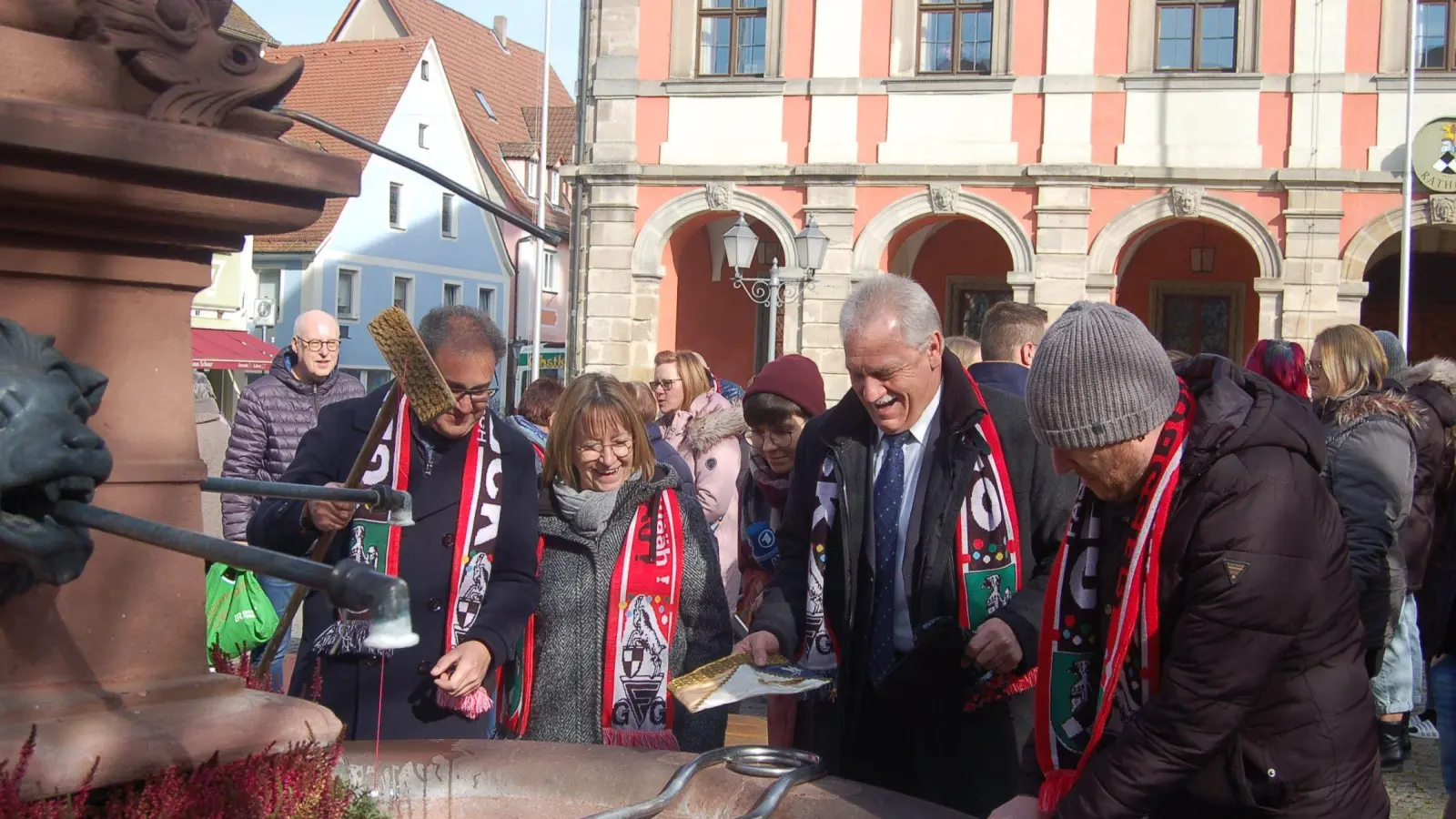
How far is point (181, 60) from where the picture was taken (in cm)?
205

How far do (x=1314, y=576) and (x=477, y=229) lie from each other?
40352mm

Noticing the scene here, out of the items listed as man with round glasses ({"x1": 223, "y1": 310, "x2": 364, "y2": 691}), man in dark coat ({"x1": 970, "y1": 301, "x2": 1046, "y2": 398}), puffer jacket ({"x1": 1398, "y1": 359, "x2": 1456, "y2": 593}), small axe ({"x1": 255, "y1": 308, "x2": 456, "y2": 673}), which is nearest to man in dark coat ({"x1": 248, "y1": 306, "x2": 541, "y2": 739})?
small axe ({"x1": 255, "y1": 308, "x2": 456, "y2": 673})

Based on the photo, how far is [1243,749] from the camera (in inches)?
91.1

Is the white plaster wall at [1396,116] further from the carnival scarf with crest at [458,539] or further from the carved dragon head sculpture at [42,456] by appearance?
the carved dragon head sculpture at [42,456]

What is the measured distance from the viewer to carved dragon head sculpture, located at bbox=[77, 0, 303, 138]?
2.01 m

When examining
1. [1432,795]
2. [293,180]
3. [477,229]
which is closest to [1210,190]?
[1432,795]

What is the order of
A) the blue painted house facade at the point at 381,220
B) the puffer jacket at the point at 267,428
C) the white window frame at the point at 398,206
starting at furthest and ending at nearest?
the white window frame at the point at 398,206 → the blue painted house facade at the point at 381,220 → the puffer jacket at the point at 267,428

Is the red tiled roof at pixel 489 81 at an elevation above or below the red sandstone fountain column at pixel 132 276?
above

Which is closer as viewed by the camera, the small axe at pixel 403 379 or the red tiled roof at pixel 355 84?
the small axe at pixel 403 379

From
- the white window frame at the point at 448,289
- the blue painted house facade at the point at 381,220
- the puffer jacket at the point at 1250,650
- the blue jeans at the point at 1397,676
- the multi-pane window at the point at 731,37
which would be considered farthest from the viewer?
the white window frame at the point at 448,289

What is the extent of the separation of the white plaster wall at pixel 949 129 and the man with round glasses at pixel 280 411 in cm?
1314

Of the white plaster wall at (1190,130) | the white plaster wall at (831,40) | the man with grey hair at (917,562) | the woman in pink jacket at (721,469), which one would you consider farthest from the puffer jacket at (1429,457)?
the white plaster wall at (831,40)

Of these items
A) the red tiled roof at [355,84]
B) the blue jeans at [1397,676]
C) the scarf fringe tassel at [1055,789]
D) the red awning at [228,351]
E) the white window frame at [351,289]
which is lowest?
the blue jeans at [1397,676]

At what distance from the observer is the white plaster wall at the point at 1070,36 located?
18000mm
